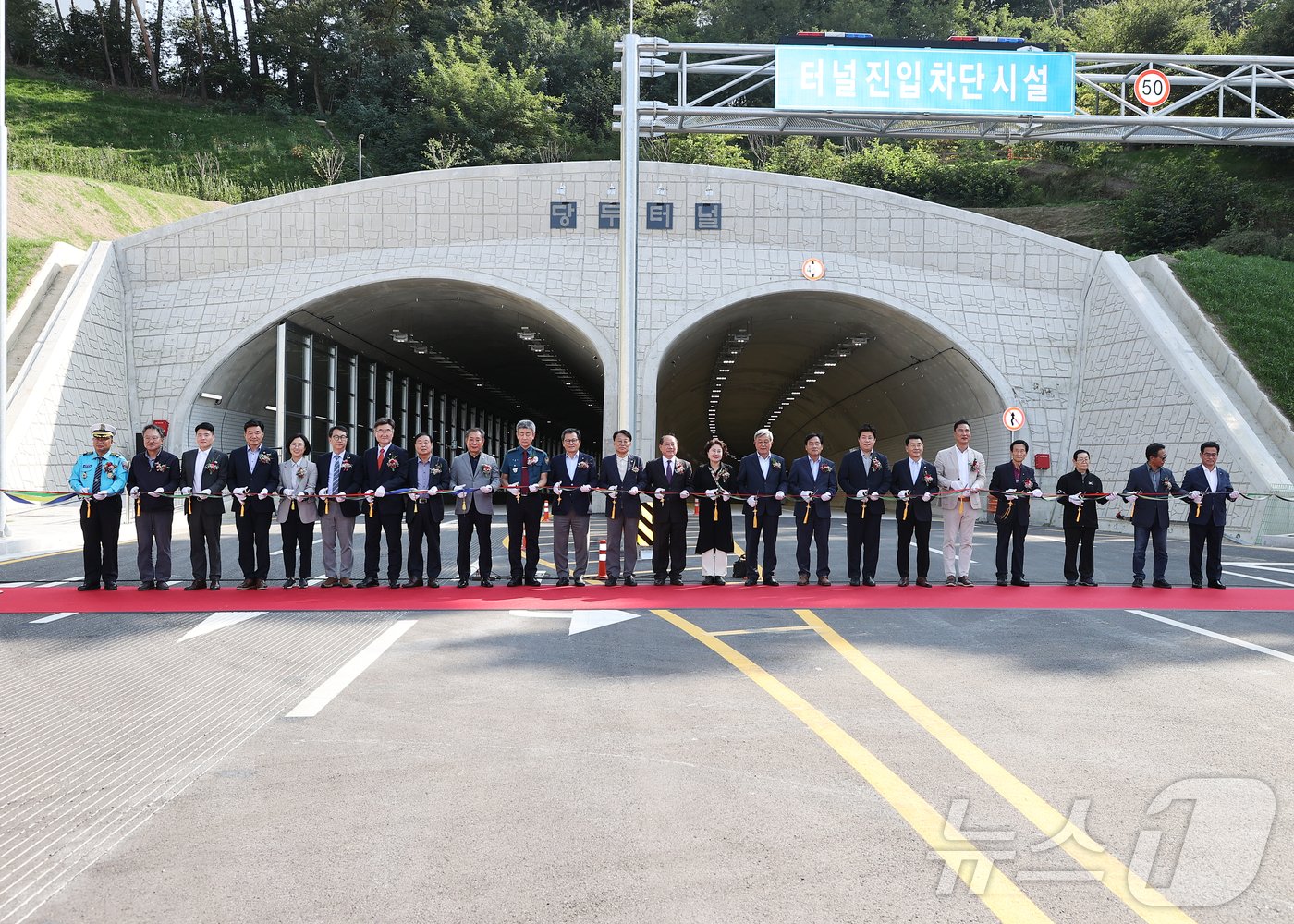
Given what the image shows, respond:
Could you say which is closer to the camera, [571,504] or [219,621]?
[219,621]

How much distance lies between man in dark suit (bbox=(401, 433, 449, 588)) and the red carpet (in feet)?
1.23

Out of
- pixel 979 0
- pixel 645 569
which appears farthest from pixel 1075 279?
pixel 979 0

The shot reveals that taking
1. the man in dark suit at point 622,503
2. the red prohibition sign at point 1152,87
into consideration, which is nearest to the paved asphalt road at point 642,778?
the man in dark suit at point 622,503

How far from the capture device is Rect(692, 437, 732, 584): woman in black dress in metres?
11.9

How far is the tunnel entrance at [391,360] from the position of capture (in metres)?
25.8

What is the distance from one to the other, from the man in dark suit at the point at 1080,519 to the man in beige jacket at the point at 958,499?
3.34 ft

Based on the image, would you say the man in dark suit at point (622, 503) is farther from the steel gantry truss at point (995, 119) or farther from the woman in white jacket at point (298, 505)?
the steel gantry truss at point (995, 119)

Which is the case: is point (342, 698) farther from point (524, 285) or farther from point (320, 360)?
point (320, 360)

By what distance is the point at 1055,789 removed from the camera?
4645 millimetres

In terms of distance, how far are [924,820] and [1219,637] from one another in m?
5.52

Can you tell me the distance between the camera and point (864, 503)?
1182 cm

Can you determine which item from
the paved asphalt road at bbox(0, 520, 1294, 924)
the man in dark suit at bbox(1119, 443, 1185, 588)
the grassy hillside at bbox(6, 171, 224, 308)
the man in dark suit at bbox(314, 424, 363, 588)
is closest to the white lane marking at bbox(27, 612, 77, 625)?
the paved asphalt road at bbox(0, 520, 1294, 924)

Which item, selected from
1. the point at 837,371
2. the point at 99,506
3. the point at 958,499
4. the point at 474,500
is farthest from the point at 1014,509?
the point at 837,371

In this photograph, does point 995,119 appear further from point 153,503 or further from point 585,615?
point 153,503
